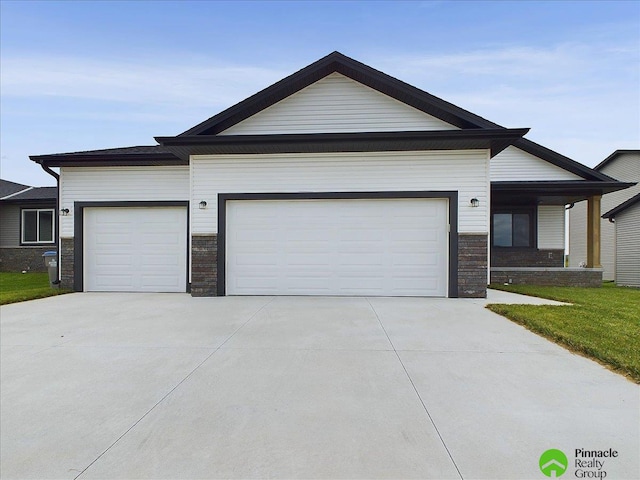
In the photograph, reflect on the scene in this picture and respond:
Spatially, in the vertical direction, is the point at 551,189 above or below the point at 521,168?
below

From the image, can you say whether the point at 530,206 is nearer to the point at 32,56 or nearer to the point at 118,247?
the point at 118,247

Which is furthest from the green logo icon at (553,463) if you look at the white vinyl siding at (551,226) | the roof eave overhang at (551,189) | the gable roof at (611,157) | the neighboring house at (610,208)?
the gable roof at (611,157)

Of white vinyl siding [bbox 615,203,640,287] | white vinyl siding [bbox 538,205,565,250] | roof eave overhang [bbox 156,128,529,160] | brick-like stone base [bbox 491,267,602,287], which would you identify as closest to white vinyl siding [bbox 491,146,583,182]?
white vinyl siding [bbox 538,205,565,250]

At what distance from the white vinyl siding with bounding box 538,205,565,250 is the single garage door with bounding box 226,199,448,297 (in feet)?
26.2

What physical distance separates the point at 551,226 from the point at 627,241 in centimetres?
559

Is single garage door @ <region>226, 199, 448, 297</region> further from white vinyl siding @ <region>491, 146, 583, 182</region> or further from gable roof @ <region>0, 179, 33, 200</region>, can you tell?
gable roof @ <region>0, 179, 33, 200</region>

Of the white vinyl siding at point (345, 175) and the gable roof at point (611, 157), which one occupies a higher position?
the gable roof at point (611, 157)

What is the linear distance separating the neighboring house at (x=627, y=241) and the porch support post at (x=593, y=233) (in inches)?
191

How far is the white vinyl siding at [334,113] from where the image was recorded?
865 centimetres

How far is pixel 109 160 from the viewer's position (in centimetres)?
962

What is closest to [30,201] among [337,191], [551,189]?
[337,191]

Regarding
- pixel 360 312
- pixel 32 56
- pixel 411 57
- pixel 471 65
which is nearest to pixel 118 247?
pixel 360 312

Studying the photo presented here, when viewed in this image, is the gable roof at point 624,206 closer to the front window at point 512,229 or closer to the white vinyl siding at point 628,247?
the white vinyl siding at point 628,247

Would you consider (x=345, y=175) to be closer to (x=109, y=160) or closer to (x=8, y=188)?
(x=109, y=160)
